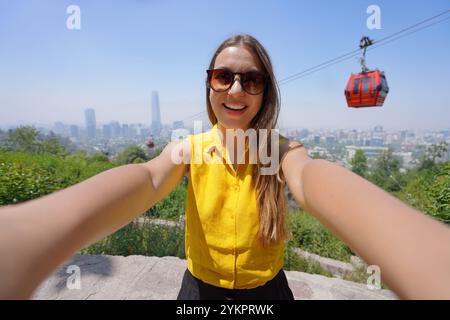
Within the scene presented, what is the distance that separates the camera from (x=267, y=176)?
3.13 feet

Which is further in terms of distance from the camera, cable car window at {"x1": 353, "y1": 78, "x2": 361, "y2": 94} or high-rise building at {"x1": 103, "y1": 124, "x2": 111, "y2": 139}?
high-rise building at {"x1": 103, "y1": 124, "x2": 111, "y2": 139}

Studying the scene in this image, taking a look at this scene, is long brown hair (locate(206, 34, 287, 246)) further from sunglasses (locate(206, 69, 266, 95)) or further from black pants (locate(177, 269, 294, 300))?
black pants (locate(177, 269, 294, 300))

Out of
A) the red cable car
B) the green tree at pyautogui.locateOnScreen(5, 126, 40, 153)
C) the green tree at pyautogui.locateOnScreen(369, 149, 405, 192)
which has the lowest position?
the green tree at pyautogui.locateOnScreen(369, 149, 405, 192)

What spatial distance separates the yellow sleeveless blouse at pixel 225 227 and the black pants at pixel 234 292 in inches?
1.0

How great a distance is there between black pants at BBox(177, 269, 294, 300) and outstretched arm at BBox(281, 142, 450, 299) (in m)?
0.42

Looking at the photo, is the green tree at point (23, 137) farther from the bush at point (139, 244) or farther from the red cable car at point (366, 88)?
the red cable car at point (366, 88)

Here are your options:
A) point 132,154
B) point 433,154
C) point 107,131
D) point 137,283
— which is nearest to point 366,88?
point 137,283

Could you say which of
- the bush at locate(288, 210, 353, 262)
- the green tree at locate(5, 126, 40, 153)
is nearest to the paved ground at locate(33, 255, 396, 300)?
the bush at locate(288, 210, 353, 262)

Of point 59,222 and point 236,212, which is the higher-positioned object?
point 59,222

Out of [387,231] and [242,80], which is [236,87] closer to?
[242,80]

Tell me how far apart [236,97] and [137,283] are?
2.05 metres

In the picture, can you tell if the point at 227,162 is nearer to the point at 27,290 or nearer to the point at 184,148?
the point at 184,148

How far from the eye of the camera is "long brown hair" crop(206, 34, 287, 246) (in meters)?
0.90

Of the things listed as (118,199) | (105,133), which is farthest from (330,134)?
(118,199)
